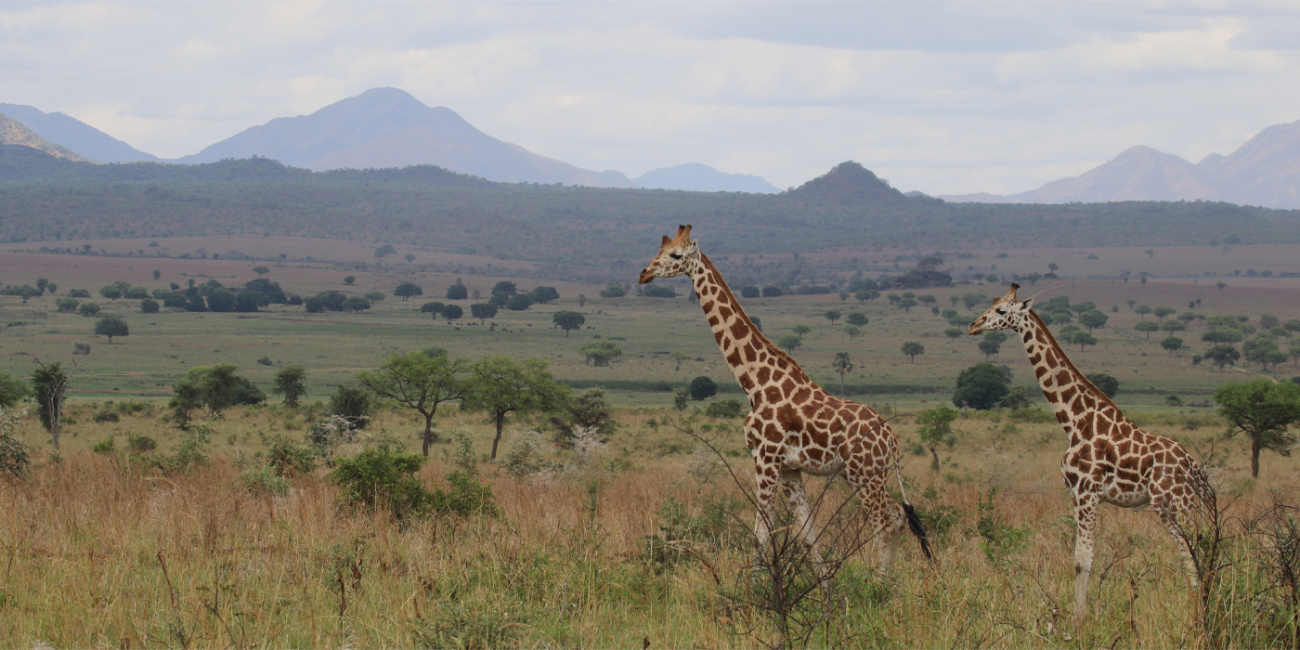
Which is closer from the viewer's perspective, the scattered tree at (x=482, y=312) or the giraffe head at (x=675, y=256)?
the giraffe head at (x=675, y=256)

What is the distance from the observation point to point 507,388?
3584 cm

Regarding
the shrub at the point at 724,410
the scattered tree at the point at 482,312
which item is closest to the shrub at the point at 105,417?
the shrub at the point at 724,410

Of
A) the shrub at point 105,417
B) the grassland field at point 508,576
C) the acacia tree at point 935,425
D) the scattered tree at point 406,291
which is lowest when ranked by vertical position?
the shrub at point 105,417

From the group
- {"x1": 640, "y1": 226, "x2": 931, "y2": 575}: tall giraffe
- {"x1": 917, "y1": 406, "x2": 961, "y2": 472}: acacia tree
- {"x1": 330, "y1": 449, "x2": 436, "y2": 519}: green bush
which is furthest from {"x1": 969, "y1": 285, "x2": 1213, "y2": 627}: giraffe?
{"x1": 917, "y1": 406, "x2": 961, "y2": 472}: acacia tree

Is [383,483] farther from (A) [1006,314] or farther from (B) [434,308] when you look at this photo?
(B) [434,308]

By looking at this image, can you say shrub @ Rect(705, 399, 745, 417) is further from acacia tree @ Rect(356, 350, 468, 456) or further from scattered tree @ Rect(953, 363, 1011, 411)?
scattered tree @ Rect(953, 363, 1011, 411)

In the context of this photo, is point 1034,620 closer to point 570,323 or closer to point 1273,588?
point 1273,588

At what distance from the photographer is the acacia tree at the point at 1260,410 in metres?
30.3

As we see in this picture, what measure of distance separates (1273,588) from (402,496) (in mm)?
7660

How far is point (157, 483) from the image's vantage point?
10.8 m

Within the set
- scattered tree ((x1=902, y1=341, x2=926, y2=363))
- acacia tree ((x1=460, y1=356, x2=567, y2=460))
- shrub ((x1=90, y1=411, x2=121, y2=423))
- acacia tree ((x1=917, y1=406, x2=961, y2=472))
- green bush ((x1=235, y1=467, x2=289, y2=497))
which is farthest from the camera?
scattered tree ((x1=902, y1=341, x2=926, y2=363))

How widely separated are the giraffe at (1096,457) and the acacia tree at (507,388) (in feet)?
96.6

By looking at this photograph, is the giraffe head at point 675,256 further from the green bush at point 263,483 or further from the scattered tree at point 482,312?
the scattered tree at point 482,312

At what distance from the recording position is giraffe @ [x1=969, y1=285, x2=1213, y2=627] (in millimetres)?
6438
